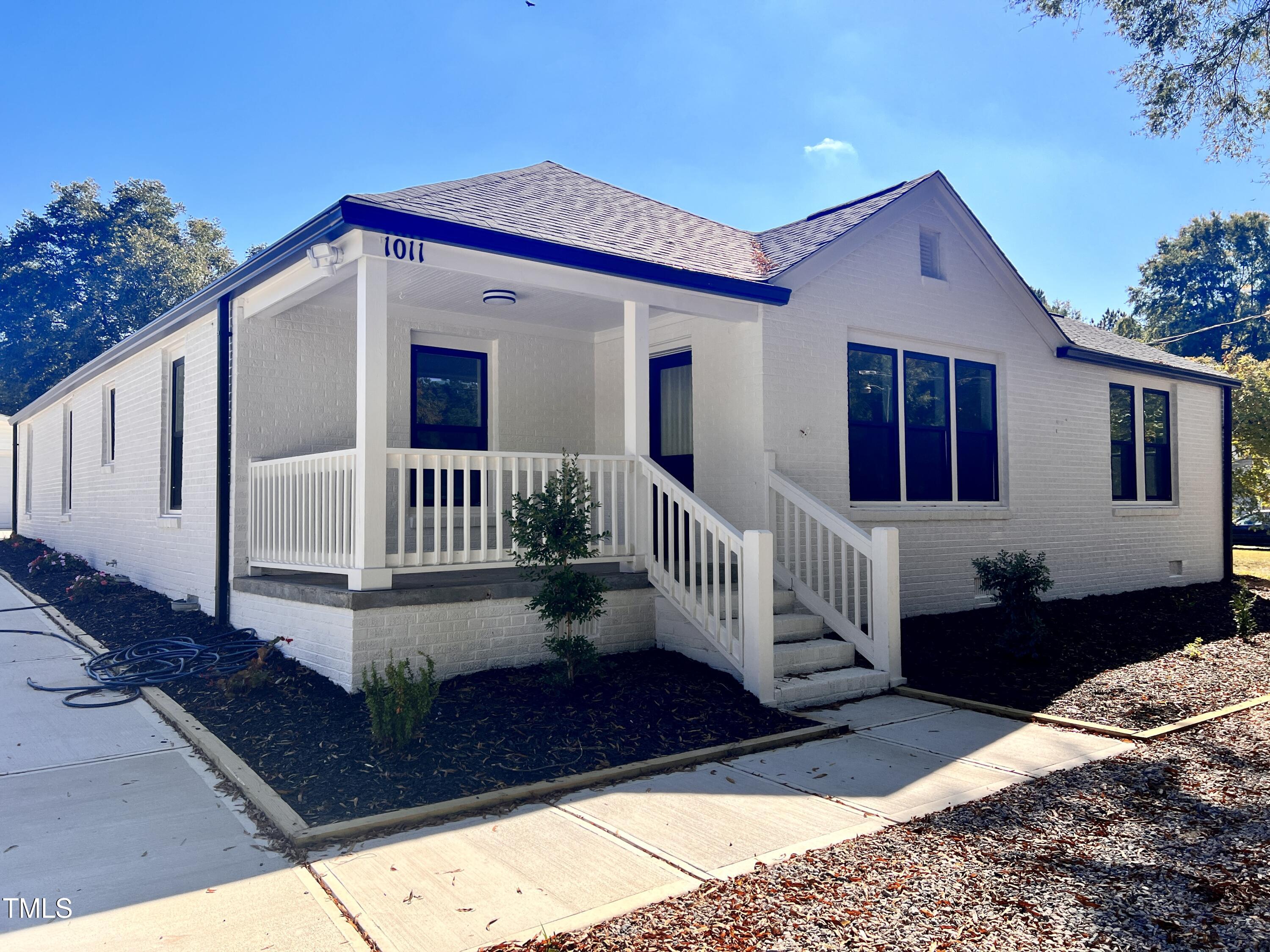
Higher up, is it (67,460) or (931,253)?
(931,253)

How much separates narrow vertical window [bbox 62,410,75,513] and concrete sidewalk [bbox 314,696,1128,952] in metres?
15.1

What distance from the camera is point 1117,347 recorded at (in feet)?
42.2

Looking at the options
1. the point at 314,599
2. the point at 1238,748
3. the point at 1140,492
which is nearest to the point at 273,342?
the point at 314,599

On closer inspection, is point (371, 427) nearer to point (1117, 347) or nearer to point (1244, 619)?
point (1244, 619)

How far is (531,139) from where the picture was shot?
44.1ft

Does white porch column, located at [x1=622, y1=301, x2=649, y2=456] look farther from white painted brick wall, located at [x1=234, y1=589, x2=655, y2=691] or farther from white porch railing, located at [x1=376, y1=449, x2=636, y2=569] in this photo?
white painted brick wall, located at [x1=234, y1=589, x2=655, y2=691]

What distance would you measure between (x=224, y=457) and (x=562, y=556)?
3.90m

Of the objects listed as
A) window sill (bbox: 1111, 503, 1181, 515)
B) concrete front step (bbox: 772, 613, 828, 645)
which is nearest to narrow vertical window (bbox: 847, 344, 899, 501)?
concrete front step (bbox: 772, 613, 828, 645)

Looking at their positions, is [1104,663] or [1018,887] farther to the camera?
[1104,663]

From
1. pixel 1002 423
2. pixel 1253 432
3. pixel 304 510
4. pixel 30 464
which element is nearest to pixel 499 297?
pixel 304 510

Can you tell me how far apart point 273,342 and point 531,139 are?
7.11 m

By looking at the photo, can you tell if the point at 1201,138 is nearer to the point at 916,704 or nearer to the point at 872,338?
the point at 872,338

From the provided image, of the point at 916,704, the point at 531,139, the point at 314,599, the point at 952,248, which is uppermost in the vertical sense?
the point at 531,139

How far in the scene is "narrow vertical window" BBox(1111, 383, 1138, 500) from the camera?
1239 cm
